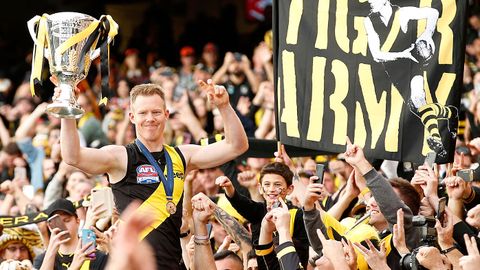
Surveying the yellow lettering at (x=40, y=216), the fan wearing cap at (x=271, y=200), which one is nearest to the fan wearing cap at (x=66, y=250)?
the yellow lettering at (x=40, y=216)

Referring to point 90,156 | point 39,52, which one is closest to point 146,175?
point 90,156

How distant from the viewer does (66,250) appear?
939 cm

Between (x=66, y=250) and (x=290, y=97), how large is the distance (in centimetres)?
206

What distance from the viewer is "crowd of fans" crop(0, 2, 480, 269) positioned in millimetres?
7738

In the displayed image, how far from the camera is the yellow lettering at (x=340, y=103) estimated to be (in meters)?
9.24

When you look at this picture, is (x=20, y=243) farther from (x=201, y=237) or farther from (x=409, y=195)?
(x=409, y=195)

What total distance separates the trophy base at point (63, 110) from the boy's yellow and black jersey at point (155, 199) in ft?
1.93

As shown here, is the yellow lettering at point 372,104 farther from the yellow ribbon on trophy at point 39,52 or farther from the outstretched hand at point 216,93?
the yellow ribbon on trophy at point 39,52

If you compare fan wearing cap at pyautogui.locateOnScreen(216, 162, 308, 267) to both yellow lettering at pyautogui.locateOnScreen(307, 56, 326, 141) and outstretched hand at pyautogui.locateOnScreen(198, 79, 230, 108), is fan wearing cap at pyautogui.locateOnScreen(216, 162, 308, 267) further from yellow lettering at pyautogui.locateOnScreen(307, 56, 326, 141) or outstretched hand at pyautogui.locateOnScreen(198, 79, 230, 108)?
outstretched hand at pyautogui.locateOnScreen(198, 79, 230, 108)

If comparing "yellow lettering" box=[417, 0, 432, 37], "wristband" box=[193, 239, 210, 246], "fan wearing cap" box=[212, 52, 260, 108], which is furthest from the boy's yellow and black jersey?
"fan wearing cap" box=[212, 52, 260, 108]

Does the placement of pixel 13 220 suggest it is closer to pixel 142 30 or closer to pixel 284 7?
pixel 284 7

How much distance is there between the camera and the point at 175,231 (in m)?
7.53

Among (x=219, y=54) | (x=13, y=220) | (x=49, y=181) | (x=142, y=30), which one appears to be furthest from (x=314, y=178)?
(x=142, y=30)

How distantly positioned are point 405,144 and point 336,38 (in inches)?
39.9
